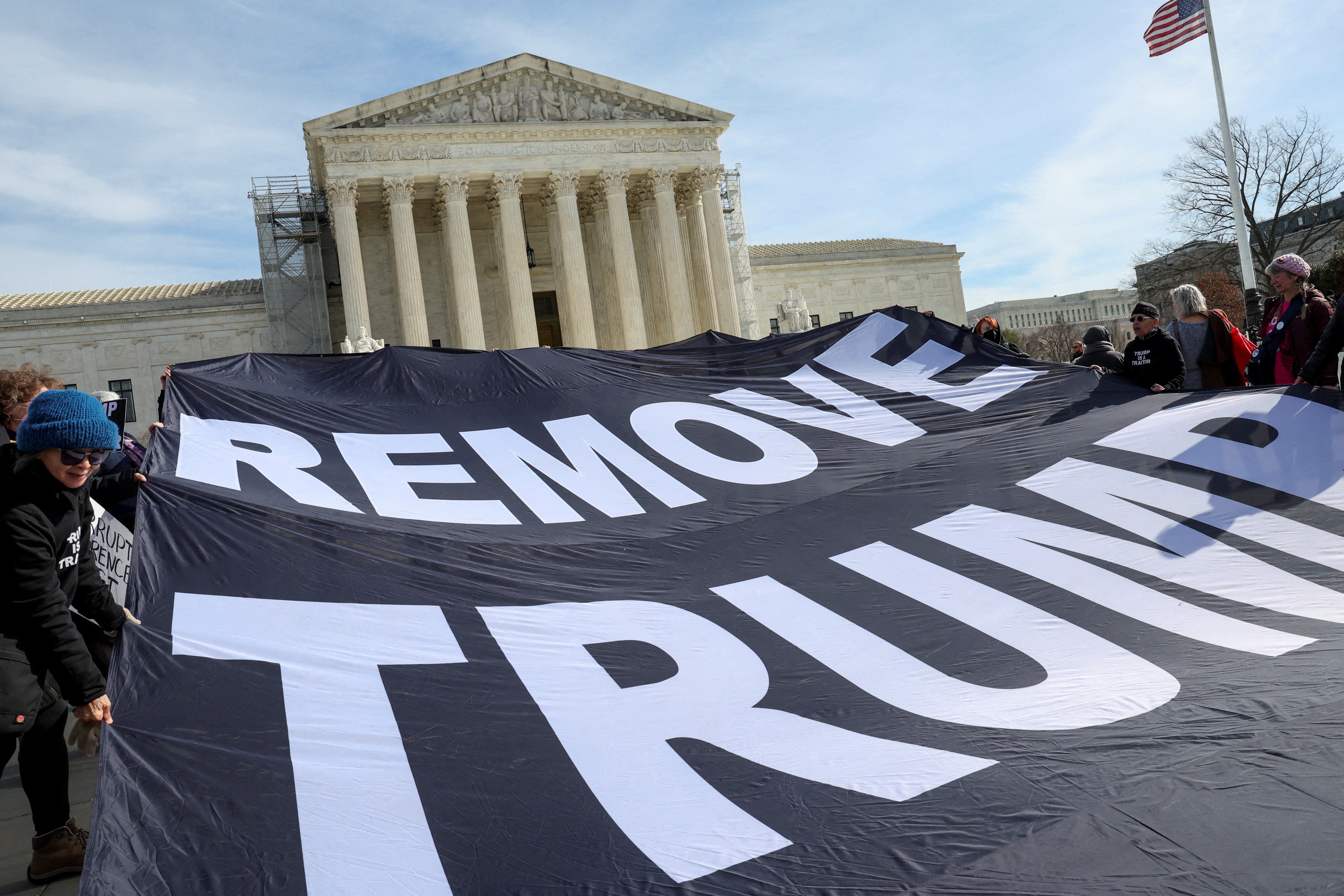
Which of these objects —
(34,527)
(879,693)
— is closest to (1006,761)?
(879,693)

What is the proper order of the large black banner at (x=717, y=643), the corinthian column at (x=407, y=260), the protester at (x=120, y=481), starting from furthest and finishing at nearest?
the corinthian column at (x=407, y=260), the protester at (x=120, y=481), the large black banner at (x=717, y=643)

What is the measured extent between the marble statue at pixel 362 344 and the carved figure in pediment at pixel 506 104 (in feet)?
39.7

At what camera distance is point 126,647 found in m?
3.65

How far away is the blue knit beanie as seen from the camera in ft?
12.2

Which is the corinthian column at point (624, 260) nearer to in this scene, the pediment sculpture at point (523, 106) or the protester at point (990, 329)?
the pediment sculpture at point (523, 106)

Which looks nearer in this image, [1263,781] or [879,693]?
[1263,781]

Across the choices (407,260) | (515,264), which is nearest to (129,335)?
(407,260)

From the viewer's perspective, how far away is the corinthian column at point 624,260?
3922 centimetres

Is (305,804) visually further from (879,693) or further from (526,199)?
(526,199)

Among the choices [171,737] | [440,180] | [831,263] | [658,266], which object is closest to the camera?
[171,737]

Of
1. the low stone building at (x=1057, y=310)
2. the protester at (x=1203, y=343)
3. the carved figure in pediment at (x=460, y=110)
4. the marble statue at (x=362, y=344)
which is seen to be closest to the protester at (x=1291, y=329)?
the protester at (x=1203, y=343)

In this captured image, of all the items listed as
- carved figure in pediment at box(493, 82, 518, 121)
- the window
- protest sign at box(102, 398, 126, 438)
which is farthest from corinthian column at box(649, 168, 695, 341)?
protest sign at box(102, 398, 126, 438)

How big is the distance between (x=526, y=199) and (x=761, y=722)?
43.1 meters

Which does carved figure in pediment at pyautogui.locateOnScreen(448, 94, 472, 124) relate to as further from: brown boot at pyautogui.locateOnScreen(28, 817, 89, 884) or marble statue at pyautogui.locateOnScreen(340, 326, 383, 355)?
brown boot at pyautogui.locateOnScreen(28, 817, 89, 884)
